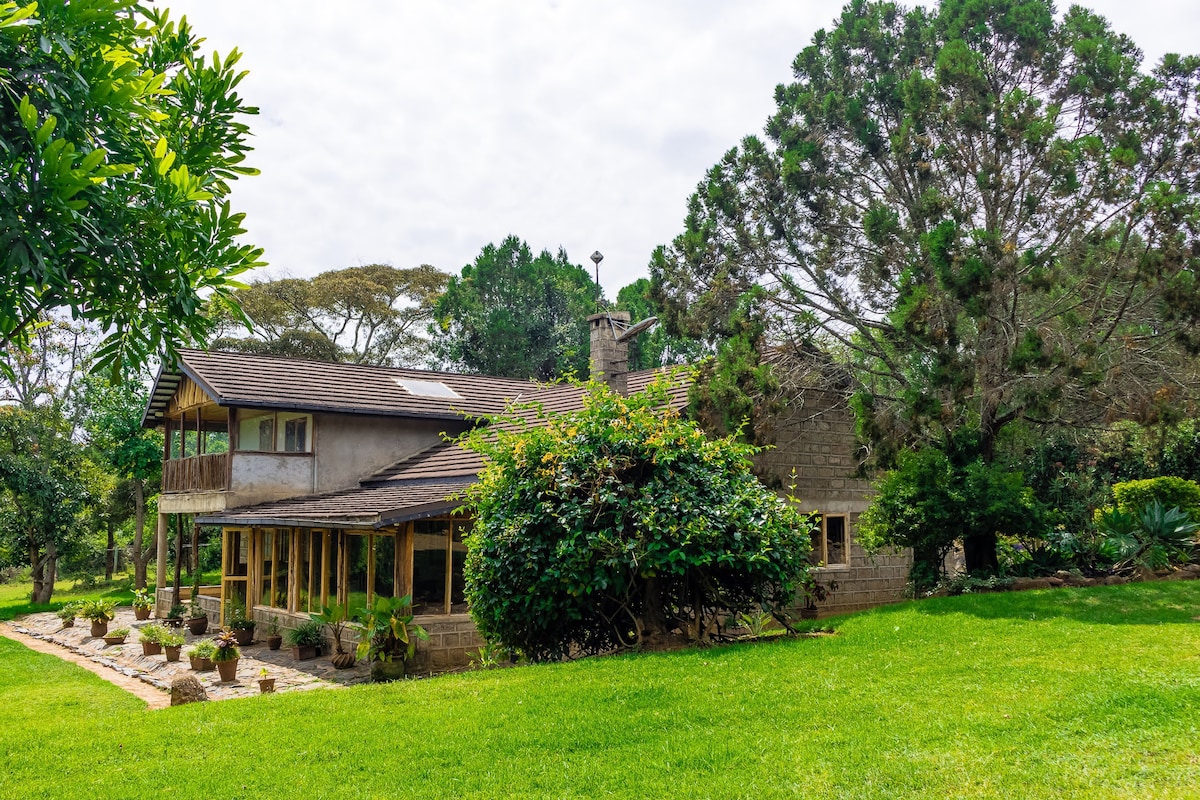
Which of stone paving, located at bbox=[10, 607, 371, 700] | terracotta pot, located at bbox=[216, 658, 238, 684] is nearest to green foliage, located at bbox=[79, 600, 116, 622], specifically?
stone paving, located at bbox=[10, 607, 371, 700]

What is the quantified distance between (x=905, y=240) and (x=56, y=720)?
13766mm

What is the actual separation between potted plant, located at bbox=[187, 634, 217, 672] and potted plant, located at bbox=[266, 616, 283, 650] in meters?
2.31

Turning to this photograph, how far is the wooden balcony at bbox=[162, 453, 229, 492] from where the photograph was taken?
19953 mm

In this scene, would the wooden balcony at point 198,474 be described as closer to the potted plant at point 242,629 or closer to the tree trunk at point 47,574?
the potted plant at point 242,629

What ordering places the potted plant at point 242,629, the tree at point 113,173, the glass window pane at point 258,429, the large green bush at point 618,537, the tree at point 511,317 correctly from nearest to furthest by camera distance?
the tree at point 113,173, the large green bush at point 618,537, the potted plant at point 242,629, the glass window pane at point 258,429, the tree at point 511,317

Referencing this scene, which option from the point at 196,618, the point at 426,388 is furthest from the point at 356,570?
the point at 426,388

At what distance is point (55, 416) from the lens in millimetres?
27156

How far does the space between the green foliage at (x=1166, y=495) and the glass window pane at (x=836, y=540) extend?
199 inches

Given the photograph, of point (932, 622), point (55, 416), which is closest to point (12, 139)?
point (932, 622)

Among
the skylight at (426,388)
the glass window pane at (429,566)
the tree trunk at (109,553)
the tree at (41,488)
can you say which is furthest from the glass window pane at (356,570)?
the tree trunk at (109,553)

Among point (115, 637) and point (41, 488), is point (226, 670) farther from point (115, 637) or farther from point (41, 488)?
point (41, 488)

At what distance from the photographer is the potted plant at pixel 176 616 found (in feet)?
68.7

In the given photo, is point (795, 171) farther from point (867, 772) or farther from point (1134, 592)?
point (867, 772)

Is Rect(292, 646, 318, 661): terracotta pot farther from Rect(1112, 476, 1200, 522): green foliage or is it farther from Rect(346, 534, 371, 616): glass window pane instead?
Rect(1112, 476, 1200, 522): green foliage
